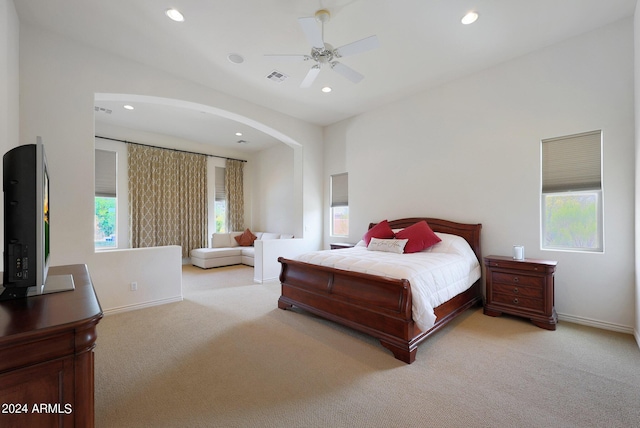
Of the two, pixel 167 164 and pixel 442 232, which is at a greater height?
pixel 167 164

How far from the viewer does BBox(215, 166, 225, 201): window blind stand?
24.7 ft

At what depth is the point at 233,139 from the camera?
687 cm

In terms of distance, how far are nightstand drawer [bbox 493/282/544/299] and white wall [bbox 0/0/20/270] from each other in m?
4.73

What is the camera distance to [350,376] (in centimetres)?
209

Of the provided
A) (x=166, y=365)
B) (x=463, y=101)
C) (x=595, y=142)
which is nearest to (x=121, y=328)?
(x=166, y=365)

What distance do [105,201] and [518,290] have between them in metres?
7.49

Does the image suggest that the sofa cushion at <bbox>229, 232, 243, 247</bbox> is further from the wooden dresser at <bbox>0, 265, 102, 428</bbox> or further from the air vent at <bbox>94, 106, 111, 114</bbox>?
the wooden dresser at <bbox>0, 265, 102, 428</bbox>

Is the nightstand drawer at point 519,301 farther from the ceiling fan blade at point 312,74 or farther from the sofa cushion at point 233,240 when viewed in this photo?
the sofa cushion at point 233,240

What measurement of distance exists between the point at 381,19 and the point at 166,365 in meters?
3.76

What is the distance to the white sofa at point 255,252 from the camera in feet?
16.4

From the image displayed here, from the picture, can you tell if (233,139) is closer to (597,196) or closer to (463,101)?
(463,101)

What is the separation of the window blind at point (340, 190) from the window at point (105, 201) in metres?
4.76

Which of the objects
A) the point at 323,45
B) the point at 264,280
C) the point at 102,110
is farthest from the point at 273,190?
the point at 323,45

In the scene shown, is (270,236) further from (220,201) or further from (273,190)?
(220,201)
